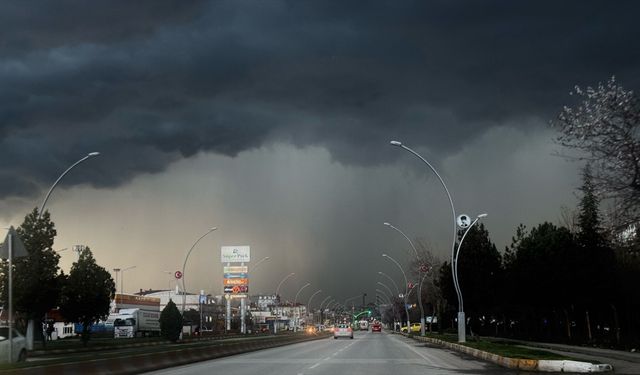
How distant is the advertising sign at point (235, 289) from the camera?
354 feet

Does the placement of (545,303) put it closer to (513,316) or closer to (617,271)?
(617,271)

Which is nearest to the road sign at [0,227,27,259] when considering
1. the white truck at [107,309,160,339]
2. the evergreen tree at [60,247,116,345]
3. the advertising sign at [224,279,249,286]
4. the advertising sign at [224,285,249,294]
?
the evergreen tree at [60,247,116,345]

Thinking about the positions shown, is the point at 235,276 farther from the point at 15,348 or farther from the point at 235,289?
the point at 15,348

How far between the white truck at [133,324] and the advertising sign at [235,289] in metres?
12.8

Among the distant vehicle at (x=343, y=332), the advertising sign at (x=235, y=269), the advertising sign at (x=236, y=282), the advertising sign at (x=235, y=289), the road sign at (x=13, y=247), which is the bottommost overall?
the distant vehicle at (x=343, y=332)

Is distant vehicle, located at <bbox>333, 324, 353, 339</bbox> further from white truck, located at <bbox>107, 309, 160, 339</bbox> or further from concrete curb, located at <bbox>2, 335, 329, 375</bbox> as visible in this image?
concrete curb, located at <bbox>2, 335, 329, 375</bbox>

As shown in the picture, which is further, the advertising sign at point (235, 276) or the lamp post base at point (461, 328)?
the advertising sign at point (235, 276)

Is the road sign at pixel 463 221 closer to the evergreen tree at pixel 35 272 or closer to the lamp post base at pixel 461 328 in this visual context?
the lamp post base at pixel 461 328

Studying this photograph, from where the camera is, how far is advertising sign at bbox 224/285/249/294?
10784 cm

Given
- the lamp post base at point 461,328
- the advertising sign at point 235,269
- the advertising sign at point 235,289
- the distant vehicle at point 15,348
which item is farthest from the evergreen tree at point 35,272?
the advertising sign at point 235,269

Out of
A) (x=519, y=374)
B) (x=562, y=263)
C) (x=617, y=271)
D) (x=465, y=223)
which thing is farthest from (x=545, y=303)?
(x=519, y=374)

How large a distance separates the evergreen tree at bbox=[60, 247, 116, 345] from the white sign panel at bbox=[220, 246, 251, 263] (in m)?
50.3

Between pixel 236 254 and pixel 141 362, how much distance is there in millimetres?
88187

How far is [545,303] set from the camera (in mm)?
55094
